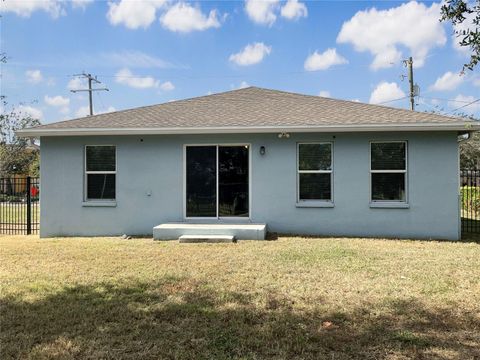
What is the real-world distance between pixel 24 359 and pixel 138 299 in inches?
68.1

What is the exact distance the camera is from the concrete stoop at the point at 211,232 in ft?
31.0

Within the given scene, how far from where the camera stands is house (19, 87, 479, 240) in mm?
10070

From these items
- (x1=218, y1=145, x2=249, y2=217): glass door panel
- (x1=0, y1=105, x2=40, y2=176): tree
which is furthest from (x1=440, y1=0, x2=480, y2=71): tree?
(x1=0, y1=105, x2=40, y2=176): tree

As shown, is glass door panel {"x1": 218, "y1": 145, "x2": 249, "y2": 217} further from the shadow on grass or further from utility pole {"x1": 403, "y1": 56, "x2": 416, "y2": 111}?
utility pole {"x1": 403, "y1": 56, "x2": 416, "y2": 111}

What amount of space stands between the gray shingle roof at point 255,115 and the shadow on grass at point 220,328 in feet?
20.0

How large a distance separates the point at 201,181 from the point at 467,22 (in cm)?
819

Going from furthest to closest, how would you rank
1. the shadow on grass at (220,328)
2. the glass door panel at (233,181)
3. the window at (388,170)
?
1. the glass door panel at (233,181)
2. the window at (388,170)
3. the shadow on grass at (220,328)

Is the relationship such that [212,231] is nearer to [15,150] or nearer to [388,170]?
[388,170]

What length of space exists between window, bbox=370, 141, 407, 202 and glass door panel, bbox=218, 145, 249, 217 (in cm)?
344

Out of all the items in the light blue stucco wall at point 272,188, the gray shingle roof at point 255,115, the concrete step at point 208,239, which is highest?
the gray shingle roof at point 255,115

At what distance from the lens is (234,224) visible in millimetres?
10562

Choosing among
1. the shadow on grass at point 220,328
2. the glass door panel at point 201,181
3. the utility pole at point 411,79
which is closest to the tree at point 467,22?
the shadow on grass at point 220,328

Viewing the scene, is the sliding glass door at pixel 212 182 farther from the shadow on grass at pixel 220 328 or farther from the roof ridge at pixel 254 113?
the shadow on grass at pixel 220 328

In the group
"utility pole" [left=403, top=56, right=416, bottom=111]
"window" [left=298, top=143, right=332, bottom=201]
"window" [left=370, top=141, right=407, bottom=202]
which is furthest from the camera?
"utility pole" [left=403, top=56, right=416, bottom=111]
